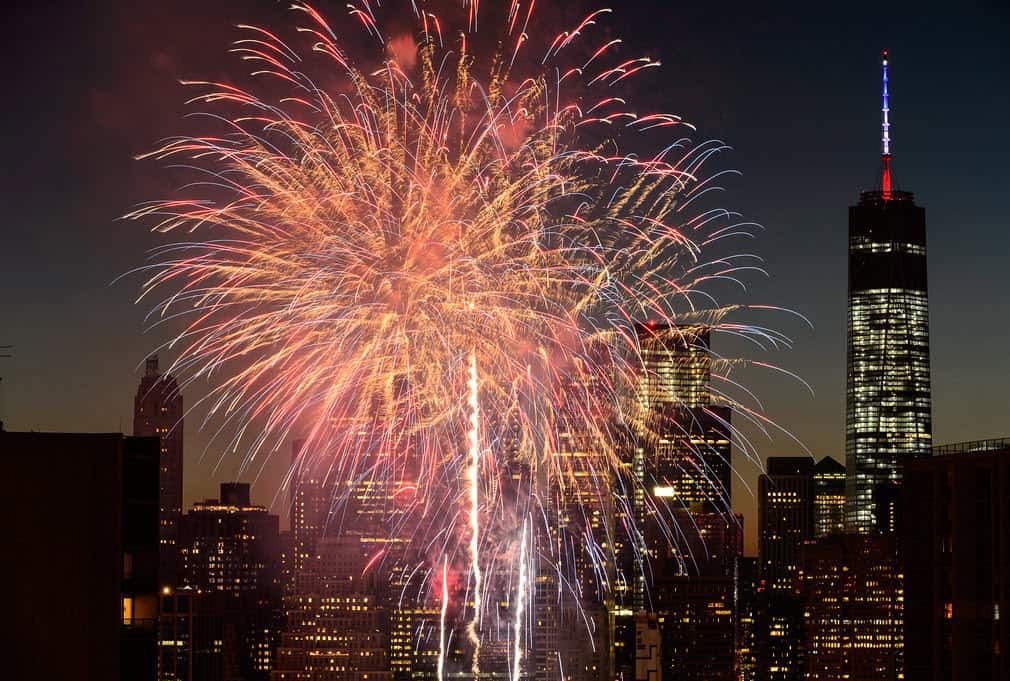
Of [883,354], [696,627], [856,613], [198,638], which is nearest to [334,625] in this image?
[198,638]

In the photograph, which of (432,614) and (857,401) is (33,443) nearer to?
(432,614)

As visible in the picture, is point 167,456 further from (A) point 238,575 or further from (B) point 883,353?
(B) point 883,353

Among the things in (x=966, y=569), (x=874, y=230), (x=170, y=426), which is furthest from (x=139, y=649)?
(x=874, y=230)

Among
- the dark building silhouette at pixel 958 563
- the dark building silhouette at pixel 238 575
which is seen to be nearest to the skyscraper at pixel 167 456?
the dark building silhouette at pixel 238 575

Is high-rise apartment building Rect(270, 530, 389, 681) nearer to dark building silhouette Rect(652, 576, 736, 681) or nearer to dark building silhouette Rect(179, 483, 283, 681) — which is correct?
dark building silhouette Rect(179, 483, 283, 681)

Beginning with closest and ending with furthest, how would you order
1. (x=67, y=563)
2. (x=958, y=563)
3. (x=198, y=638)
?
(x=67, y=563)
(x=958, y=563)
(x=198, y=638)

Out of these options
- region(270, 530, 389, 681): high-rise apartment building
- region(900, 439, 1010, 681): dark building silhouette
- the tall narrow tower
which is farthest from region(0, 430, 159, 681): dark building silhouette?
the tall narrow tower

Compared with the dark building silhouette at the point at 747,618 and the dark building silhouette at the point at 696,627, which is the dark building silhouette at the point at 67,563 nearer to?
the dark building silhouette at the point at 696,627
